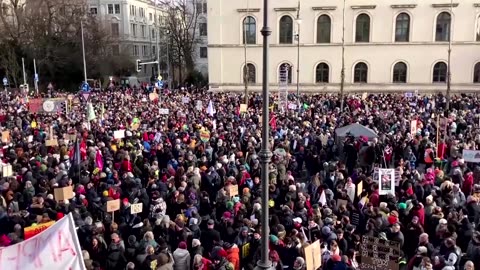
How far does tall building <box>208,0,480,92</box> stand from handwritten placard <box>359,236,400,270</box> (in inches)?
1365

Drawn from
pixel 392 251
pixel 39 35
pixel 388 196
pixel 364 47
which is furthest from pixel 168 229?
pixel 39 35

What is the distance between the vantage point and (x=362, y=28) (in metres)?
44.4

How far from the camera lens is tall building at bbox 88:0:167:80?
70.9 metres

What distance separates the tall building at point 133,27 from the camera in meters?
70.9

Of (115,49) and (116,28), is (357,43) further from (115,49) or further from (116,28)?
(116,28)

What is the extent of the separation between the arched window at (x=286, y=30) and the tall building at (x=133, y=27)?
1030 inches

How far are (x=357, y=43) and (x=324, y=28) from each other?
3026mm

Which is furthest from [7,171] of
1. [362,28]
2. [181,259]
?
[362,28]

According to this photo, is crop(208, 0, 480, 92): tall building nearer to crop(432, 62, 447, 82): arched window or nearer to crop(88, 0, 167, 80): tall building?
crop(432, 62, 447, 82): arched window

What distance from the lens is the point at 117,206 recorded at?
36.7ft

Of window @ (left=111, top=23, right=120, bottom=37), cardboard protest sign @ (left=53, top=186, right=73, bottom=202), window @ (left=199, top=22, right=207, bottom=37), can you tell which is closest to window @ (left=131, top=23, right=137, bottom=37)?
window @ (left=111, top=23, right=120, bottom=37)

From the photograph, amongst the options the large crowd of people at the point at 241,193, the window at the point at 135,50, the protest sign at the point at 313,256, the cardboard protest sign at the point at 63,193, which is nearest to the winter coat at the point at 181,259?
the large crowd of people at the point at 241,193

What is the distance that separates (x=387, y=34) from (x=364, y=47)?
6.85 ft

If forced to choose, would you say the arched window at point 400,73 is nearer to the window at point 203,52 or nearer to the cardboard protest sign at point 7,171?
the window at point 203,52
